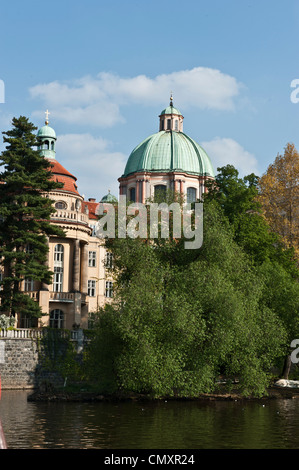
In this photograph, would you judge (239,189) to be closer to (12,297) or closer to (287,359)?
(287,359)

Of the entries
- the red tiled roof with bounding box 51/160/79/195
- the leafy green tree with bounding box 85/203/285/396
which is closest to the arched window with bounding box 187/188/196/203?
the red tiled roof with bounding box 51/160/79/195

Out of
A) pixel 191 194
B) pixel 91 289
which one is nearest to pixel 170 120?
pixel 191 194

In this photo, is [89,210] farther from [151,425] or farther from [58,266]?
[151,425]

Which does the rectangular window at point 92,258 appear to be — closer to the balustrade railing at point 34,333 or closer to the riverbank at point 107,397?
the balustrade railing at point 34,333

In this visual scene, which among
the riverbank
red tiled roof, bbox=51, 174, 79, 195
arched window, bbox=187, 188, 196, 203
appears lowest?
the riverbank

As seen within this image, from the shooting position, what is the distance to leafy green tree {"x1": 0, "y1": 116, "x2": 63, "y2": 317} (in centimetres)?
5009

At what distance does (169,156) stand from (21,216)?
4339 centimetres

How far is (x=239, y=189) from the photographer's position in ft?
165

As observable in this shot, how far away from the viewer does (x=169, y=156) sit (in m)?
92.8

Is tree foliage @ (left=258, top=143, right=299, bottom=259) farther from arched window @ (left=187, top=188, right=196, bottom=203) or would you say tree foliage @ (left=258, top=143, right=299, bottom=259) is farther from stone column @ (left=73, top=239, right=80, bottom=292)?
arched window @ (left=187, top=188, right=196, bottom=203)

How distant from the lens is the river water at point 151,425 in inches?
869

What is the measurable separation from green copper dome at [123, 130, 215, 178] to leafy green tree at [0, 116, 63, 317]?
39.4 m

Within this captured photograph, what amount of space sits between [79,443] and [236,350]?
17709mm

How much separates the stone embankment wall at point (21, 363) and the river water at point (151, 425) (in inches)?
389
